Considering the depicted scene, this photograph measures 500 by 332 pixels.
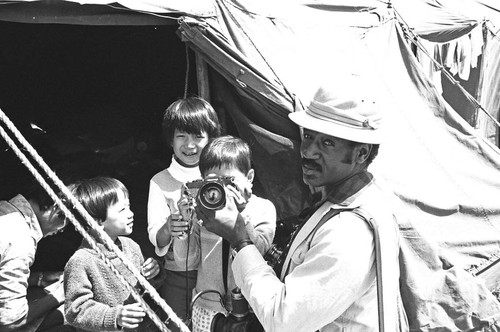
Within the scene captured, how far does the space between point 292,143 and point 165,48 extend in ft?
5.97

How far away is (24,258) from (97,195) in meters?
0.41

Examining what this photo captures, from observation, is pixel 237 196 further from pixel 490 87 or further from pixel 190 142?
pixel 490 87

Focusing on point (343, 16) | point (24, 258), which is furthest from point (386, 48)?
point (24, 258)

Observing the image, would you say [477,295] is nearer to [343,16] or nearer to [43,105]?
[343,16]

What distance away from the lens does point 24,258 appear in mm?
2961

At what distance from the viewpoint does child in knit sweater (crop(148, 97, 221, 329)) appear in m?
3.16

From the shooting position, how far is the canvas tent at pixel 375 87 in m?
3.68

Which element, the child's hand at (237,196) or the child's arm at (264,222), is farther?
the child's arm at (264,222)

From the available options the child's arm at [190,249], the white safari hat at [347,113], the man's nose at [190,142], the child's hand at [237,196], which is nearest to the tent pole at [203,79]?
the man's nose at [190,142]

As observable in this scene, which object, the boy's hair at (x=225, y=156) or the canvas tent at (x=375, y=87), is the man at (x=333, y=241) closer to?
the boy's hair at (x=225, y=156)

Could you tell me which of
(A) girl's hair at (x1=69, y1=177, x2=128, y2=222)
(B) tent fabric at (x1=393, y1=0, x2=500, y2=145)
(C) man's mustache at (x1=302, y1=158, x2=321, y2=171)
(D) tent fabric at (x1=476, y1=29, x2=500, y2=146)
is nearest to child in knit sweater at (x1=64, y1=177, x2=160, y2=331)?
(A) girl's hair at (x1=69, y1=177, x2=128, y2=222)

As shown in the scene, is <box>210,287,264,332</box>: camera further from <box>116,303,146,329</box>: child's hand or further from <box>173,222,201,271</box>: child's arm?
<box>173,222,201,271</box>: child's arm

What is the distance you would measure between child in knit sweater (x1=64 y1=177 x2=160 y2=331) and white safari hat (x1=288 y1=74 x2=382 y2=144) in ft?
3.71

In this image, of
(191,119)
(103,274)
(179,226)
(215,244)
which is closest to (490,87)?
(191,119)
